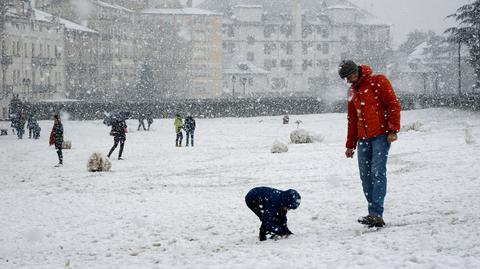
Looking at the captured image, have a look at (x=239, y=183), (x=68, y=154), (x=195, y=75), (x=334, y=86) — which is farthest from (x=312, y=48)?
(x=239, y=183)

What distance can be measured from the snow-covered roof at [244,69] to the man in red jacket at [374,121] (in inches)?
4167

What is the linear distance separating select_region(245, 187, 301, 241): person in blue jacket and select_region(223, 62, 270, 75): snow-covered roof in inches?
4162

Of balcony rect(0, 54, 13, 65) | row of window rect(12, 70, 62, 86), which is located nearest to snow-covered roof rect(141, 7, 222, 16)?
row of window rect(12, 70, 62, 86)

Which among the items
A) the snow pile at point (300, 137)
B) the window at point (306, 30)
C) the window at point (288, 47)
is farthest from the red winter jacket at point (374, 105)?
the window at point (306, 30)

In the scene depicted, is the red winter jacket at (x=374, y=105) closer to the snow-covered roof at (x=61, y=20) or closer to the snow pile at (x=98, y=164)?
the snow pile at (x=98, y=164)

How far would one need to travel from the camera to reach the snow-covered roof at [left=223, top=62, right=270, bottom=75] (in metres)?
114

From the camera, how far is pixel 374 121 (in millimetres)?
7711

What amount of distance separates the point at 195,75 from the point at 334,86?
2550 centimetres

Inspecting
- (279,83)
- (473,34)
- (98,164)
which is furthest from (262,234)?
(279,83)

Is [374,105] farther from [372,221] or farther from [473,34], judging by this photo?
[473,34]

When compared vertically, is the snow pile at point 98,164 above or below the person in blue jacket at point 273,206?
below

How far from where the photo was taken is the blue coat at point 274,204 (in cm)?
773

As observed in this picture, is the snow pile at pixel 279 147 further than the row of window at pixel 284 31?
No

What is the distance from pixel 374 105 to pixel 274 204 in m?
1.66
